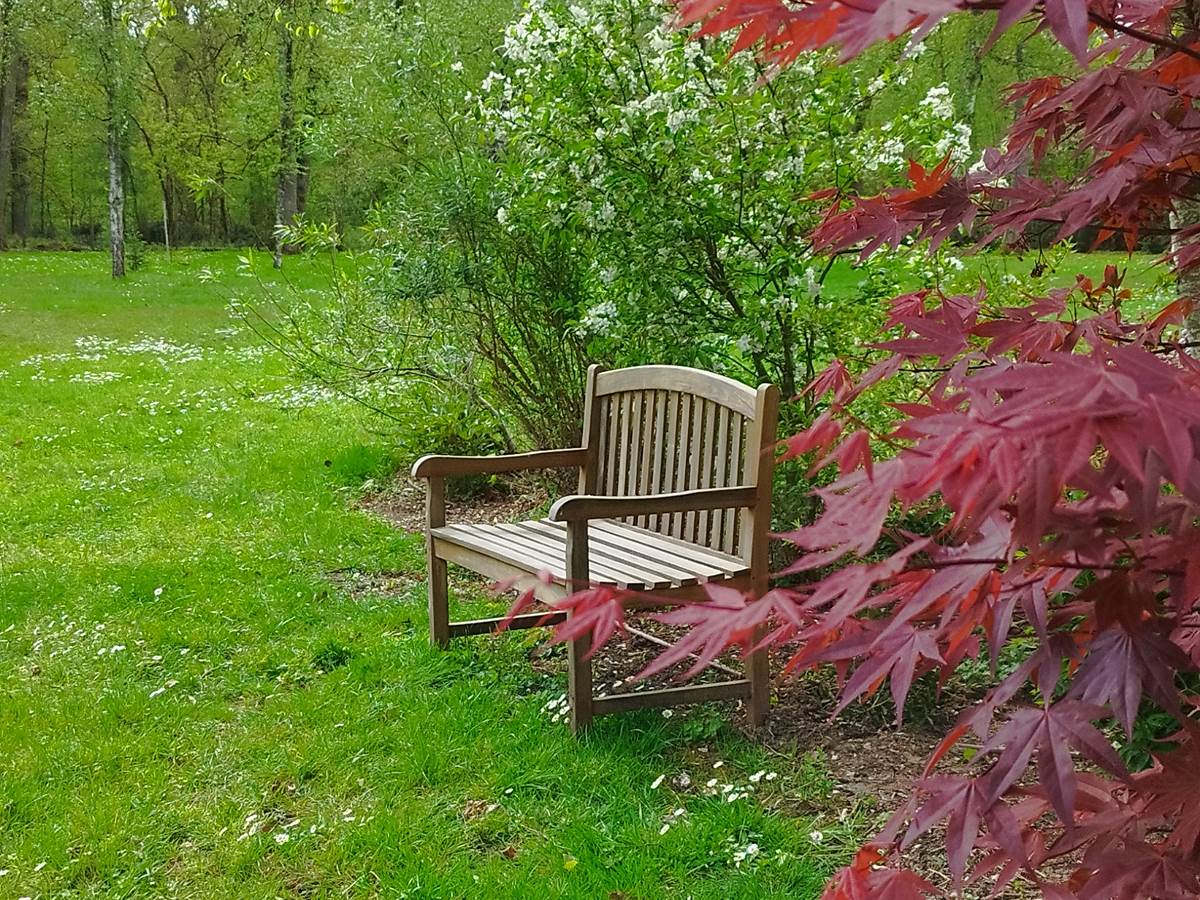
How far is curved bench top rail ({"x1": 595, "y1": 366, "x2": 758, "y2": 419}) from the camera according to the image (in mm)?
3594

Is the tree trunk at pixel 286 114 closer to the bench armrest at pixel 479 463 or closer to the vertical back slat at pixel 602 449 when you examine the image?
the vertical back slat at pixel 602 449

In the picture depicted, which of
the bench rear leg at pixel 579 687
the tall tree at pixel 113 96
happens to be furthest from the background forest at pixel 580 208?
the tall tree at pixel 113 96

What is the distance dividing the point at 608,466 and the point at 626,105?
58.3 inches

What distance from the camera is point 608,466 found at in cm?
447

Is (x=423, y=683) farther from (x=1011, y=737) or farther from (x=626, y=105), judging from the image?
(x=1011, y=737)

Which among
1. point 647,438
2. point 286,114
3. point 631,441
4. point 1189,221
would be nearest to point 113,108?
point 286,114

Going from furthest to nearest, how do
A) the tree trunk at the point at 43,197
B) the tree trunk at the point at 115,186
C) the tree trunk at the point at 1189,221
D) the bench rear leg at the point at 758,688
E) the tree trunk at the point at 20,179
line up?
the tree trunk at the point at 43,197 → the tree trunk at the point at 20,179 → the tree trunk at the point at 115,186 → the bench rear leg at the point at 758,688 → the tree trunk at the point at 1189,221

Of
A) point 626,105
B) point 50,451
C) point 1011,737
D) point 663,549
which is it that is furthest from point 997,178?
point 50,451

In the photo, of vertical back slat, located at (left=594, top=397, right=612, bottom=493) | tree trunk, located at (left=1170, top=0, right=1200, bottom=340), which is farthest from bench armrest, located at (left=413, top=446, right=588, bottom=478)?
tree trunk, located at (left=1170, top=0, right=1200, bottom=340)

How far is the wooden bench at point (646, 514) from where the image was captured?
11.0 feet

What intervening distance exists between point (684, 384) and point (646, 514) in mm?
825

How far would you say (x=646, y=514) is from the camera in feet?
10.7

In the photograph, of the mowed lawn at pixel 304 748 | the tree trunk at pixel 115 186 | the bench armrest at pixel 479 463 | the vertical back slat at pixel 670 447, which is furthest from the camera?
→ the tree trunk at pixel 115 186

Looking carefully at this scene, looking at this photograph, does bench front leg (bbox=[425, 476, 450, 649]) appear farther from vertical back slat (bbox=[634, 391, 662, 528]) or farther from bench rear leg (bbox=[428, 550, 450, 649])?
vertical back slat (bbox=[634, 391, 662, 528])
